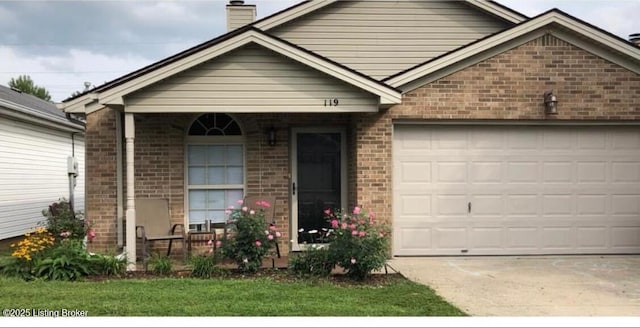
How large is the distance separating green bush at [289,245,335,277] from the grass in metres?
0.36

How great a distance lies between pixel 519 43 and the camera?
886cm

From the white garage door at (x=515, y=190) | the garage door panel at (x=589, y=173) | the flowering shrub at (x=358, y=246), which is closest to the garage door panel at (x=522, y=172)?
the white garage door at (x=515, y=190)

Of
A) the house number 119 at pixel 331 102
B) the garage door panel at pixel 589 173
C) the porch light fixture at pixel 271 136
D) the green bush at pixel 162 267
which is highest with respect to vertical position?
the house number 119 at pixel 331 102

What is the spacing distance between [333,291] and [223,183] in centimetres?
380

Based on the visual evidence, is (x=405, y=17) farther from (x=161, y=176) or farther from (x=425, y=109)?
(x=161, y=176)

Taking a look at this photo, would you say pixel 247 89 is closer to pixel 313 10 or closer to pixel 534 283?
pixel 313 10

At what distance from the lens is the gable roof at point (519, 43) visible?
28.4 ft

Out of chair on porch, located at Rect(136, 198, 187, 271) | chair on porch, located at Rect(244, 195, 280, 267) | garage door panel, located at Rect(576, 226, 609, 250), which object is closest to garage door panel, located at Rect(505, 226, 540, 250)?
garage door panel, located at Rect(576, 226, 609, 250)

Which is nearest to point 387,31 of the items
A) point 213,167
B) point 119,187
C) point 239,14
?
point 239,14

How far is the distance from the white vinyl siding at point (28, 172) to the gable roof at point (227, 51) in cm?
610

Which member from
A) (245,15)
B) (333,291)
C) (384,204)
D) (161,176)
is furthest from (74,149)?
(333,291)

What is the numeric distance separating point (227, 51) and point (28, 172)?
881 centimetres

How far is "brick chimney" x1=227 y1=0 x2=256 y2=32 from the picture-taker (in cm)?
1205

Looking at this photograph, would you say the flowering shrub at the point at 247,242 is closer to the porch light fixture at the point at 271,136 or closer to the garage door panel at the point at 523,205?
the porch light fixture at the point at 271,136
